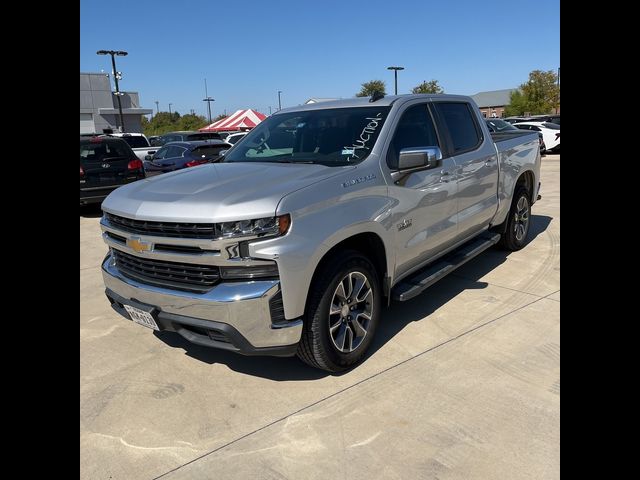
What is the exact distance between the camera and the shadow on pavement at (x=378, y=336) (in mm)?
3590

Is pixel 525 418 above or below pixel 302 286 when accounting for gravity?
below

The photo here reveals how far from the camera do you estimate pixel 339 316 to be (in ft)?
11.0

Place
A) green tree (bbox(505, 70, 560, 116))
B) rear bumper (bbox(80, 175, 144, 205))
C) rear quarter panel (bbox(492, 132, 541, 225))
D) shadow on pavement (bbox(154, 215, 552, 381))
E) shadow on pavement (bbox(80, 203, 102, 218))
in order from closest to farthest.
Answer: shadow on pavement (bbox(154, 215, 552, 381)), rear quarter panel (bbox(492, 132, 541, 225)), rear bumper (bbox(80, 175, 144, 205)), shadow on pavement (bbox(80, 203, 102, 218)), green tree (bbox(505, 70, 560, 116))

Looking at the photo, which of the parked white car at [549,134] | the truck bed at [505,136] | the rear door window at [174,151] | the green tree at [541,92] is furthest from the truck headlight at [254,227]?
the green tree at [541,92]

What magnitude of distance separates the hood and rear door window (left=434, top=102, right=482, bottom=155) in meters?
1.78

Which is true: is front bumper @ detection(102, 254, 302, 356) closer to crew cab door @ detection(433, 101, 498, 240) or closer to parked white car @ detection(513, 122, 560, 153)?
crew cab door @ detection(433, 101, 498, 240)

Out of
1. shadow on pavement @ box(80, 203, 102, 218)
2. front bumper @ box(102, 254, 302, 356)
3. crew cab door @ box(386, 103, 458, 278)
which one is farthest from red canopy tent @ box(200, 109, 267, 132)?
front bumper @ box(102, 254, 302, 356)

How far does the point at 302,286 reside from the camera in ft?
9.71

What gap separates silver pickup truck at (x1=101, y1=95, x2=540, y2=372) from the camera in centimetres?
288

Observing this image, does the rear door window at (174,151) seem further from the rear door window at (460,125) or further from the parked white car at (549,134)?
the parked white car at (549,134)

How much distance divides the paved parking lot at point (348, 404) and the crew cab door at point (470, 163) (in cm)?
91
